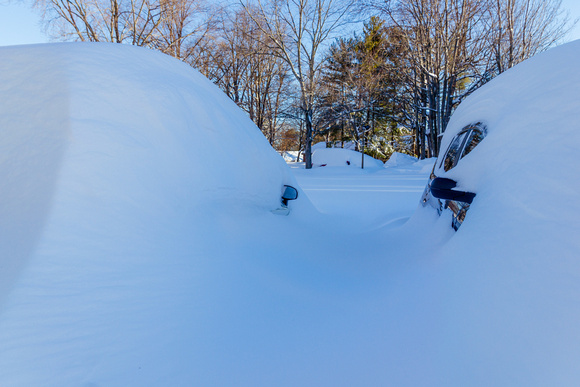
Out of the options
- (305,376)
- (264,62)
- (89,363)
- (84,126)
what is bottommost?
(305,376)

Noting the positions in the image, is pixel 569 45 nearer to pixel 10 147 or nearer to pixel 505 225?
pixel 505 225

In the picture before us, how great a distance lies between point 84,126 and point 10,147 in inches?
12.9

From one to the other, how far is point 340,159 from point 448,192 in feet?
54.3

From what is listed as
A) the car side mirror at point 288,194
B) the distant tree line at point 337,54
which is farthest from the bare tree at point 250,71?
the car side mirror at point 288,194

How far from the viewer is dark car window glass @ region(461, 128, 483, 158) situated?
2.13 m

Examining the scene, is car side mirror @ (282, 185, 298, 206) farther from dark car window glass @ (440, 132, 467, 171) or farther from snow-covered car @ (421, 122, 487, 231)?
dark car window glass @ (440, 132, 467, 171)

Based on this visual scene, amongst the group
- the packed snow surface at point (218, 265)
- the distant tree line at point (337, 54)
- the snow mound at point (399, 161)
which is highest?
the distant tree line at point (337, 54)

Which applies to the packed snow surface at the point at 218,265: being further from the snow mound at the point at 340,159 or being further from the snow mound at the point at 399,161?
the snow mound at the point at 399,161

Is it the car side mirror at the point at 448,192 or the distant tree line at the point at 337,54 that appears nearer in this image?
the car side mirror at the point at 448,192

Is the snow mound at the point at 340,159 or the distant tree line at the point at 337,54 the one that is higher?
the distant tree line at the point at 337,54

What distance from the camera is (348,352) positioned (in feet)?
4.20

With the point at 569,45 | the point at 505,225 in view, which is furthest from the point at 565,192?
the point at 569,45

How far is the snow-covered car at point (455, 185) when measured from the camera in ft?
6.12

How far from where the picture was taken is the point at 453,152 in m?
2.88
